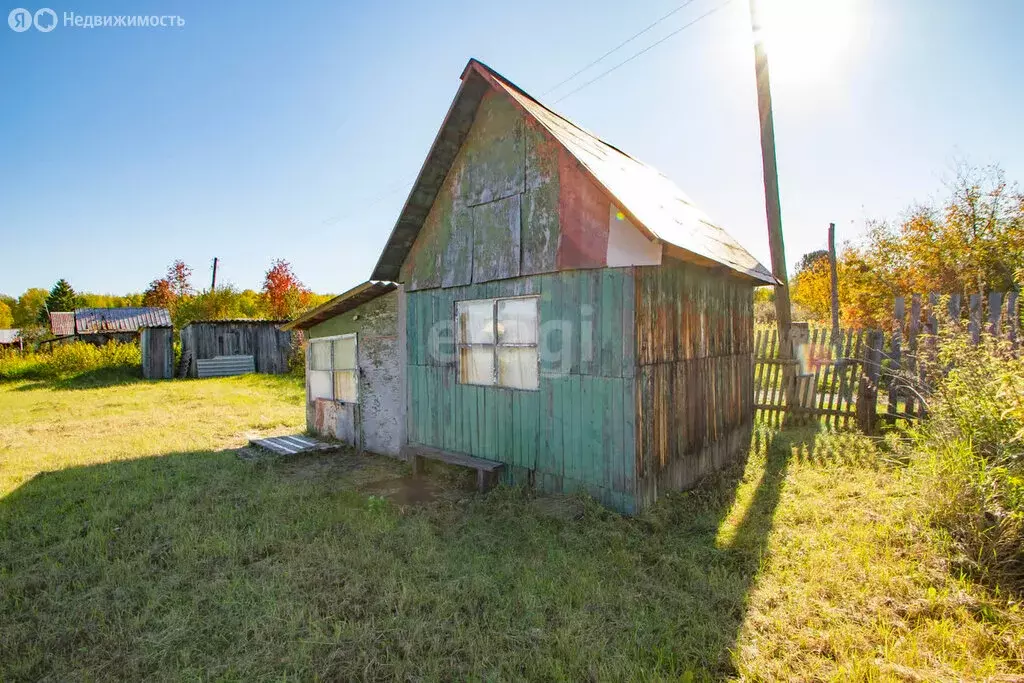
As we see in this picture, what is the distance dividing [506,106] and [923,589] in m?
6.71

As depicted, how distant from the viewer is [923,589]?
3.71 metres

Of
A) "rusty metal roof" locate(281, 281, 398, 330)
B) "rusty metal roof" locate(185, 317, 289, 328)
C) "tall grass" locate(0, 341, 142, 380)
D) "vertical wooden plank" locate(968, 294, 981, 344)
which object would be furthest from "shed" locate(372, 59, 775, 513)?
"tall grass" locate(0, 341, 142, 380)

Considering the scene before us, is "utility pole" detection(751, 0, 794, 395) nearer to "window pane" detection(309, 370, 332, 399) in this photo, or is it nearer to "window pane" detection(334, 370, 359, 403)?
"window pane" detection(334, 370, 359, 403)

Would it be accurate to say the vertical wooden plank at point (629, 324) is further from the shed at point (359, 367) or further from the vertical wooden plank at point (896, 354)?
the vertical wooden plank at point (896, 354)

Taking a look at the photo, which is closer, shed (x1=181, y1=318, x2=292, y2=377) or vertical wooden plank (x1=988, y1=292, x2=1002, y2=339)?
vertical wooden plank (x1=988, y1=292, x2=1002, y2=339)

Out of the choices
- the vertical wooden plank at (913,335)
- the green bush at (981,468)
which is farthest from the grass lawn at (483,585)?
the vertical wooden plank at (913,335)

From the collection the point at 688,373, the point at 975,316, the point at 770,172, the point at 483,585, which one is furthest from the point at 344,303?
the point at 975,316

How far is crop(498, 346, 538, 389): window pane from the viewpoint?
6266mm

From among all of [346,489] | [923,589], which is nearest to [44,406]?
[346,489]

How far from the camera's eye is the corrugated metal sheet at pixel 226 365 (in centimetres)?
2114

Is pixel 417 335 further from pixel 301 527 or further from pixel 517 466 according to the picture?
pixel 301 527

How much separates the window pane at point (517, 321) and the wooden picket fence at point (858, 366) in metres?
5.72

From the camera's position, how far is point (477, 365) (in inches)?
274

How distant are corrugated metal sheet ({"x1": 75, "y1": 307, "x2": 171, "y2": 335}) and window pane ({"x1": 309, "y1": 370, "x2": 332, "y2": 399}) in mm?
27019
